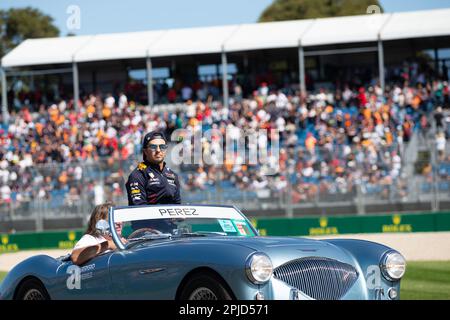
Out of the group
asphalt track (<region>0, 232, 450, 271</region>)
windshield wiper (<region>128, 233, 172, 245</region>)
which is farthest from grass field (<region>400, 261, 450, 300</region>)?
windshield wiper (<region>128, 233, 172, 245</region>)

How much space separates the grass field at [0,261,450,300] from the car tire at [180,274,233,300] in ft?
15.5

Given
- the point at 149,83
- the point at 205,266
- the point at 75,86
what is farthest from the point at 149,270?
the point at 75,86

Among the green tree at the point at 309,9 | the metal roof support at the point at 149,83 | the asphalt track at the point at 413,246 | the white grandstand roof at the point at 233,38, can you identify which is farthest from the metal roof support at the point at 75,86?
the green tree at the point at 309,9

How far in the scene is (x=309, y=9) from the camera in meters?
67.1

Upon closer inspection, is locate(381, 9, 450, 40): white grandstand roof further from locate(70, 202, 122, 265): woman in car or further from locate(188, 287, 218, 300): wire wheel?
locate(188, 287, 218, 300): wire wheel

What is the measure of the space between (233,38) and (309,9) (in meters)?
33.6

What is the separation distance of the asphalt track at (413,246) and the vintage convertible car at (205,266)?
9.72 m

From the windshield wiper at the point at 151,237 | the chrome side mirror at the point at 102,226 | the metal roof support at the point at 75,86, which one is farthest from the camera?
the metal roof support at the point at 75,86

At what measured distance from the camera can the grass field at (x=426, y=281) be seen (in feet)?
37.4

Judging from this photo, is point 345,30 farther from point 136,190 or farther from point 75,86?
point 136,190

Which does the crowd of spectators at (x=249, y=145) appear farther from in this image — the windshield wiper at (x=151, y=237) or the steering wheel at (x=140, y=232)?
the windshield wiper at (x=151, y=237)

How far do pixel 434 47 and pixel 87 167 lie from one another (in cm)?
1448
